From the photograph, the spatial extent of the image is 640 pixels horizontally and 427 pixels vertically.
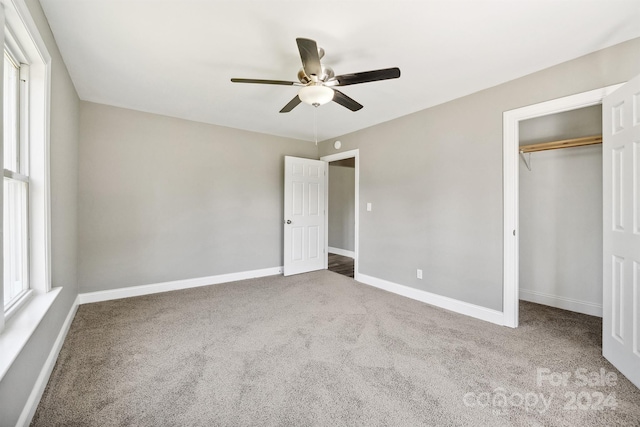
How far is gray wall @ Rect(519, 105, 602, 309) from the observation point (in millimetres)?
2877

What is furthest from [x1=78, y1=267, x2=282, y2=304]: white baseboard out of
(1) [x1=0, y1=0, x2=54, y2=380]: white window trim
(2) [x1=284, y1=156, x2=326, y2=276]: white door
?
(1) [x1=0, y1=0, x2=54, y2=380]: white window trim

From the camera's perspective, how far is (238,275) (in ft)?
13.8

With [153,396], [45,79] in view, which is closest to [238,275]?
[153,396]

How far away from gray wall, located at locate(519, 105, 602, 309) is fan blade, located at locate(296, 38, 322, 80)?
9.76 ft

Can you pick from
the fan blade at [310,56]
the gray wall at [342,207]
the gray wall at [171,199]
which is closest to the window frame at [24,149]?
the gray wall at [171,199]

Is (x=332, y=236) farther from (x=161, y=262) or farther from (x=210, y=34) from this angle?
(x=210, y=34)

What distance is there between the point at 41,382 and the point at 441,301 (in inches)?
139

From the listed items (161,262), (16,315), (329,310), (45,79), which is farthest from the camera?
(161,262)

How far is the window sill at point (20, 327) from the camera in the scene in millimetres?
1135

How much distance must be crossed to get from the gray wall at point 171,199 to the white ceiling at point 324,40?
2.13 feet

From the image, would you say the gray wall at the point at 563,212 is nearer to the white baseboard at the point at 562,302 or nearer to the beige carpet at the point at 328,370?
the white baseboard at the point at 562,302

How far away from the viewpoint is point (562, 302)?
121 inches

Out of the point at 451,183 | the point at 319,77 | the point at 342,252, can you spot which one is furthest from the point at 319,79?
the point at 342,252

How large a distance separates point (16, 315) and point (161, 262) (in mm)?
2138
